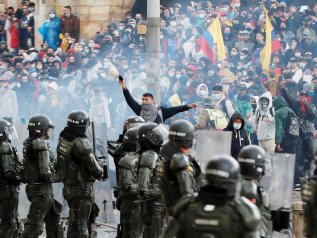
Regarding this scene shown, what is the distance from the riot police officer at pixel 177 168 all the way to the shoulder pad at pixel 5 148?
3072 mm

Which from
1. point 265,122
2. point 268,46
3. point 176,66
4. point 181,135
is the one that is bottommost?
point 265,122

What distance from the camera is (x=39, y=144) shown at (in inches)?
619

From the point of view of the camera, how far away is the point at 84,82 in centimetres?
2647

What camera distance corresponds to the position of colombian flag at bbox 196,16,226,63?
26.1 m

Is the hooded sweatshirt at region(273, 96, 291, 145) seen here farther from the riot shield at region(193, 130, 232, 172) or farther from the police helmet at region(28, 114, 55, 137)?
the police helmet at region(28, 114, 55, 137)

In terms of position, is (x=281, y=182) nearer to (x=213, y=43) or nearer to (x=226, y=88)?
(x=226, y=88)

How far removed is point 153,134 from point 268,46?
11.1 meters

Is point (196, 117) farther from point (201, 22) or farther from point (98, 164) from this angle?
point (98, 164)

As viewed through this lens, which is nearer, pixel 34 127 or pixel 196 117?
pixel 34 127

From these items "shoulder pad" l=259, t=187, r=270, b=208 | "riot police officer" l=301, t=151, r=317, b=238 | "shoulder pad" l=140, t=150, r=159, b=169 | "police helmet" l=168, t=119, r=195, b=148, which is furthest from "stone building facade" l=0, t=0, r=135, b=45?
"shoulder pad" l=259, t=187, r=270, b=208

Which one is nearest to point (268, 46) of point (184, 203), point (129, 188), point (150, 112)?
point (150, 112)

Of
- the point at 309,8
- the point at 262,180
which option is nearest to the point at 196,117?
the point at 309,8

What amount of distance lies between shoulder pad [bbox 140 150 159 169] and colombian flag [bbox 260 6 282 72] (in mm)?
10749

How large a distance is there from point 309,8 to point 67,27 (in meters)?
5.62
